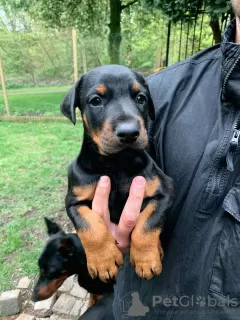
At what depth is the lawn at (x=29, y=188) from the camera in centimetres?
409

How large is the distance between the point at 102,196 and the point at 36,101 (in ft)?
32.5

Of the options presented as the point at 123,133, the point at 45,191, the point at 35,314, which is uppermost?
the point at 123,133

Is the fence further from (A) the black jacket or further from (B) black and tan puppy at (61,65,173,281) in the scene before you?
(A) the black jacket

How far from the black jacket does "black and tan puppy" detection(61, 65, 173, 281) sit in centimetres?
9

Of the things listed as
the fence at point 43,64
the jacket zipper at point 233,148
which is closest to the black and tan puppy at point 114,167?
the jacket zipper at point 233,148

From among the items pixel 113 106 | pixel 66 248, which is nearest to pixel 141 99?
pixel 113 106

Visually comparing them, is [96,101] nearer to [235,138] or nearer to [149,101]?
[149,101]

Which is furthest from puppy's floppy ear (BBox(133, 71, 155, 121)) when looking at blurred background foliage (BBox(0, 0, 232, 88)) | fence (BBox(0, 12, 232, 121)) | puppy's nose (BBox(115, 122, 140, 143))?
fence (BBox(0, 12, 232, 121))

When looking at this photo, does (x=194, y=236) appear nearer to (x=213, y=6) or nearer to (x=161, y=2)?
(x=213, y=6)

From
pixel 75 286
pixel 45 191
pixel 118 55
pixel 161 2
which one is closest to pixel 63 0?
pixel 118 55

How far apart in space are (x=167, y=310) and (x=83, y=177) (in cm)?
78

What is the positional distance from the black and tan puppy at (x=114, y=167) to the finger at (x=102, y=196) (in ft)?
0.13

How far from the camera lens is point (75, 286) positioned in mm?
3746

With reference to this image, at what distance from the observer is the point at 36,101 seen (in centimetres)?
1105
